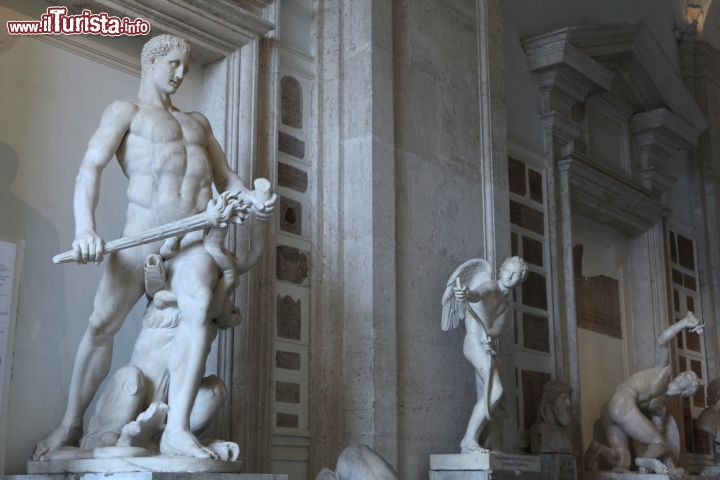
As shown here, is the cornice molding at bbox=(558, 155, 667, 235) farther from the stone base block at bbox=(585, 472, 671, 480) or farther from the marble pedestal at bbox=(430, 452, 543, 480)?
the marble pedestal at bbox=(430, 452, 543, 480)

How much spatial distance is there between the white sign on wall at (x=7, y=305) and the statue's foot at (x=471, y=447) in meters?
2.85

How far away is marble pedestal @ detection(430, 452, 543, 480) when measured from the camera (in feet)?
21.4

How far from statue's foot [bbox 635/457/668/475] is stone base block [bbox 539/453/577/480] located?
0.67m

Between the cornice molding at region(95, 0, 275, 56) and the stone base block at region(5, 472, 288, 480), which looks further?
the cornice molding at region(95, 0, 275, 56)

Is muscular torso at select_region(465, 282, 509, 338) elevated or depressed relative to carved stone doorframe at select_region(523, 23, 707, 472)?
depressed

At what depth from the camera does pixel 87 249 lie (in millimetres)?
4668

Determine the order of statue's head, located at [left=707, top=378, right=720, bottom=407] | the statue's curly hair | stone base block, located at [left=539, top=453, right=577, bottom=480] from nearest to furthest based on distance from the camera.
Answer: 1. the statue's curly hair
2. stone base block, located at [left=539, top=453, right=577, bottom=480]
3. statue's head, located at [left=707, top=378, right=720, bottom=407]

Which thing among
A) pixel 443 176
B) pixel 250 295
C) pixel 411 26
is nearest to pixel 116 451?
pixel 250 295

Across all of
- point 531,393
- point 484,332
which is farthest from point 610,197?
point 484,332

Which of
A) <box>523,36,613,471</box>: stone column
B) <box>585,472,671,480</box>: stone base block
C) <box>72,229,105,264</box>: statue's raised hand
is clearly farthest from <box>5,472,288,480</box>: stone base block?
<box>523,36,613,471</box>: stone column

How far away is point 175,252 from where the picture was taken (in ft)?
16.8

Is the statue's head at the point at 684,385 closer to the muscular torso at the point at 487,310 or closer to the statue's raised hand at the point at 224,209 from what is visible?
the muscular torso at the point at 487,310

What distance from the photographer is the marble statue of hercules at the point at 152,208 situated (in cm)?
490

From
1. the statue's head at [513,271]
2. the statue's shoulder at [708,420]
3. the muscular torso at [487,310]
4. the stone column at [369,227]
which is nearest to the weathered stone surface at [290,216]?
the stone column at [369,227]
